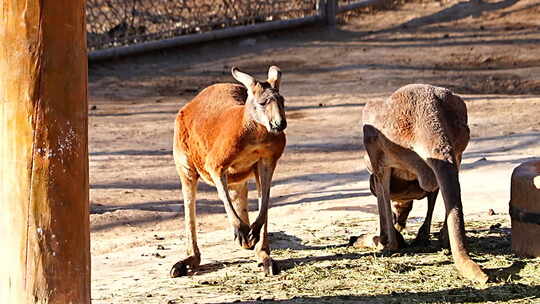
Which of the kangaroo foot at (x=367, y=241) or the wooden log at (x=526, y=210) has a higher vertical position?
the wooden log at (x=526, y=210)

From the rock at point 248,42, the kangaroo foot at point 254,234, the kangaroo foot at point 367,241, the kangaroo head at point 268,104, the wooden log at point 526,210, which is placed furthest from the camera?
the rock at point 248,42

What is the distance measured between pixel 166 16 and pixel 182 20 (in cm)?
27

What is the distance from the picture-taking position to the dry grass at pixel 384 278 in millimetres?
4785

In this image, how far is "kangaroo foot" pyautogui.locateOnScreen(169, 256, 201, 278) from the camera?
5695 millimetres

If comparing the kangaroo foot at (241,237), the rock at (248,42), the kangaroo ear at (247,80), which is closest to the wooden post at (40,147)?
the kangaroo ear at (247,80)

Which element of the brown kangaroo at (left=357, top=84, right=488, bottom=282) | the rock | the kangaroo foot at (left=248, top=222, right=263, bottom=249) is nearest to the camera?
the brown kangaroo at (left=357, top=84, right=488, bottom=282)

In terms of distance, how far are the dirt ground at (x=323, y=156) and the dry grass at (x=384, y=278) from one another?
1 cm

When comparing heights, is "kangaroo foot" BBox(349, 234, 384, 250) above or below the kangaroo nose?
below

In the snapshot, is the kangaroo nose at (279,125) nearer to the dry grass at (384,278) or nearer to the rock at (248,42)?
the dry grass at (384,278)

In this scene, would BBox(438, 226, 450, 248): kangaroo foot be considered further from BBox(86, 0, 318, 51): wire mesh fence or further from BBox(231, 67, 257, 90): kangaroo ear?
BBox(86, 0, 318, 51): wire mesh fence

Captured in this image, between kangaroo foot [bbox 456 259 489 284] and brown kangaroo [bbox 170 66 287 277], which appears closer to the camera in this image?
kangaroo foot [bbox 456 259 489 284]

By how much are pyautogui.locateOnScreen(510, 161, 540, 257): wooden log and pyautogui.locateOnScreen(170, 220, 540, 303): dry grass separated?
3.2 inches

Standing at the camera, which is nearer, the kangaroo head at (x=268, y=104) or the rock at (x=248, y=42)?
the kangaroo head at (x=268, y=104)

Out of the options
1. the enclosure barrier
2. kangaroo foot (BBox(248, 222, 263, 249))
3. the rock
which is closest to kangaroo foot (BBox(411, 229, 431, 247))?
kangaroo foot (BBox(248, 222, 263, 249))
